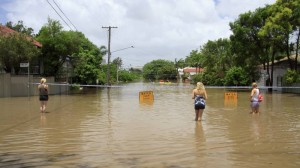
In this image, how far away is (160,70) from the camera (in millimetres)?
140625

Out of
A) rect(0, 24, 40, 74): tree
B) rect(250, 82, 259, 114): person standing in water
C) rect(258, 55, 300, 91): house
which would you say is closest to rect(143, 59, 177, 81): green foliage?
rect(258, 55, 300, 91): house

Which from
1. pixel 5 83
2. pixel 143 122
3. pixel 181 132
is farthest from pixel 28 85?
A: pixel 181 132

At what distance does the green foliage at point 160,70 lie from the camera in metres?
135

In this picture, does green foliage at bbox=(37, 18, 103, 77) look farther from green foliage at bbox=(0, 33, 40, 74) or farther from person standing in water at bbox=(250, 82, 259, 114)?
person standing in water at bbox=(250, 82, 259, 114)

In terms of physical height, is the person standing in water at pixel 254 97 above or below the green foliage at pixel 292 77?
below

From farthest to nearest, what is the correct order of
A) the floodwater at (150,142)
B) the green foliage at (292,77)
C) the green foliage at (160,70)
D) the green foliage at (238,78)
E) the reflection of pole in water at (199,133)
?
the green foliage at (160,70) < the green foliage at (238,78) < the green foliage at (292,77) < the reflection of pole in water at (199,133) < the floodwater at (150,142)

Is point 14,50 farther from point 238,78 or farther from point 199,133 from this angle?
point 238,78

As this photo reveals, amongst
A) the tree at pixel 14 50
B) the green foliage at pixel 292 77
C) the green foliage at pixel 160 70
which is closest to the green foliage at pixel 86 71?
the tree at pixel 14 50

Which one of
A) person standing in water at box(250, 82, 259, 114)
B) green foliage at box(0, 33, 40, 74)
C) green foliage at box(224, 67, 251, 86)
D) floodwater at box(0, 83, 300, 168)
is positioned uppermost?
green foliage at box(0, 33, 40, 74)

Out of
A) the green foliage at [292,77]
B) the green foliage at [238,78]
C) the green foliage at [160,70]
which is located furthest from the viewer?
the green foliage at [160,70]

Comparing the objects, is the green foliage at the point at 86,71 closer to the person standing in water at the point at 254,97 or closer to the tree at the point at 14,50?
the tree at the point at 14,50

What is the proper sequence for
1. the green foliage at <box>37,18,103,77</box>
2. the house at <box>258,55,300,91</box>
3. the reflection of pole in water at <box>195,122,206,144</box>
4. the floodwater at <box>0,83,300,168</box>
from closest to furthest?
the floodwater at <box>0,83,300,168</box>
the reflection of pole in water at <box>195,122,206,144</box>
the green foliage at <box>37,18,103,77</box>
the house at <box>258,55,300,91</box>

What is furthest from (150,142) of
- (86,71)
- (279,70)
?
(86,71)

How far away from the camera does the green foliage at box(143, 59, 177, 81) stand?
135 m
